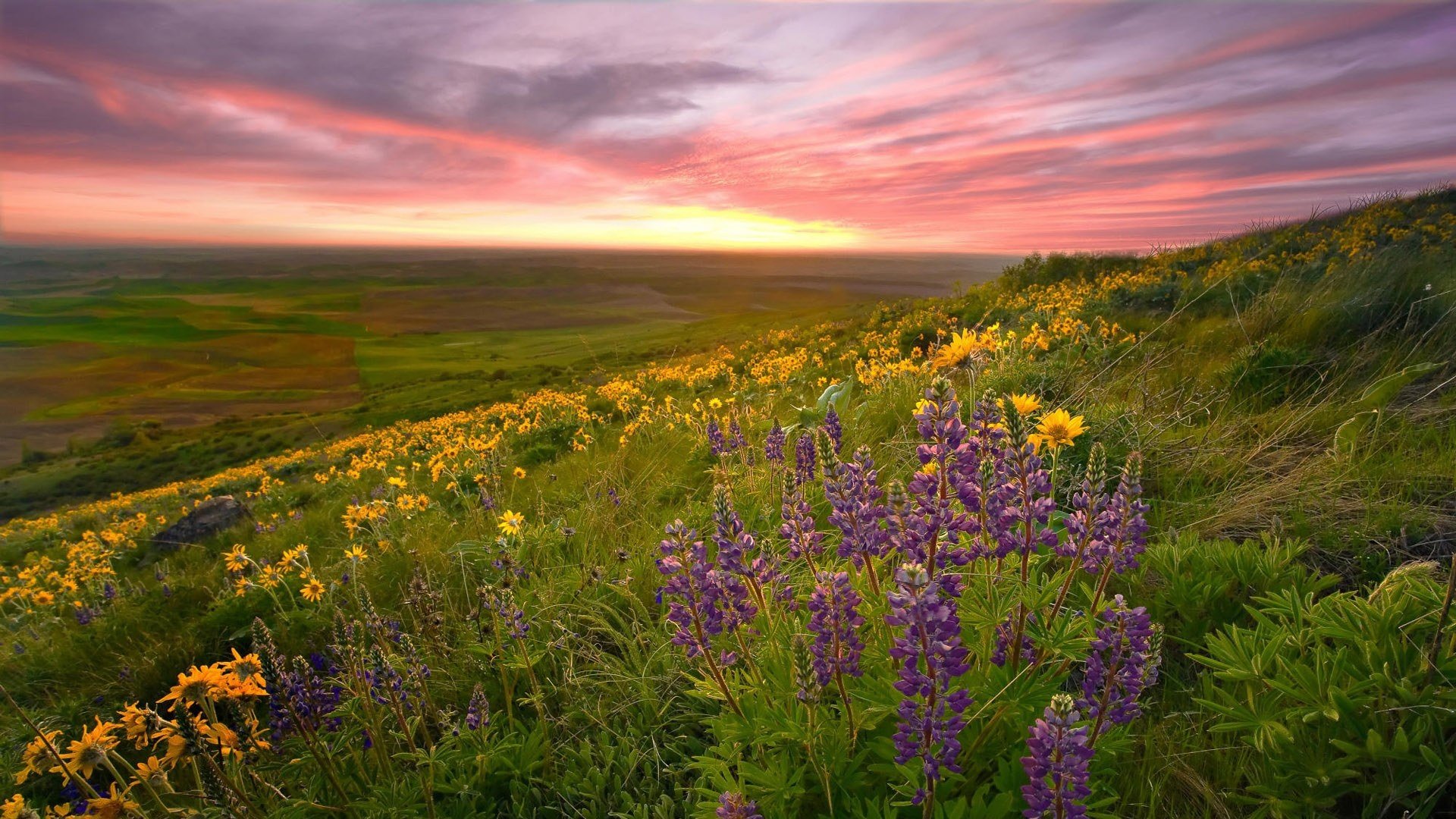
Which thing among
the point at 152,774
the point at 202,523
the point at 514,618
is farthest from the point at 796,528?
the point at 202,523

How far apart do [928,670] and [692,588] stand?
2.14ft

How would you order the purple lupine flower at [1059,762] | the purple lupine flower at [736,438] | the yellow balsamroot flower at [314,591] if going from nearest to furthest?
1. the purple lupine flower at [1059,762]
2. the yellow balsamroot flower at [314,591]
3. the purple lupine flower at [736,438]

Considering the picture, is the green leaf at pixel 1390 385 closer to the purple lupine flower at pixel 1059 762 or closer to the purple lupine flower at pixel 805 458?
the purple lupine flower at pixel 805 458

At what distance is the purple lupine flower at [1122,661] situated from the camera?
55.5 inches

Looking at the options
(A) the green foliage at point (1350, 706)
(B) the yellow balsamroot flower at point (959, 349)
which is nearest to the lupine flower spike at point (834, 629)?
(A) the green foliage at point (1350, 706)

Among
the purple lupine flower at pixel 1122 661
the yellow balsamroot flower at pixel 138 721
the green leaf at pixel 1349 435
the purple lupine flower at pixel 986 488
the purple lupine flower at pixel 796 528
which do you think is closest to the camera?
the purple lupine flower at pixel 1122 661

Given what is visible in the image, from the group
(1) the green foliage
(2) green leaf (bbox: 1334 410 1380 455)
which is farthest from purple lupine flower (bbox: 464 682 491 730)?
(2) green leaf (bbox: 1334 410 1380 455)

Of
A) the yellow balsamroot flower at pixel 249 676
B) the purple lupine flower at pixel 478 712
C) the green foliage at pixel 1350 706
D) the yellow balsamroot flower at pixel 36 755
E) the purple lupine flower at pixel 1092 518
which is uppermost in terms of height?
the purple lupine flower at pixel 1092 518

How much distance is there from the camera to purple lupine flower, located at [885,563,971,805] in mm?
1293

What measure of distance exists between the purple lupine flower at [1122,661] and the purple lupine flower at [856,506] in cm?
54

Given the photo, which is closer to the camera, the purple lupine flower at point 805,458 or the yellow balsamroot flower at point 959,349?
the purple lupine flower at point 805,458

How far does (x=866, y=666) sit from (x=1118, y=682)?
0.72 meters

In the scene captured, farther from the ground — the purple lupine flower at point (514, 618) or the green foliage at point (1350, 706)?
the green foliage at point (1350, 706)

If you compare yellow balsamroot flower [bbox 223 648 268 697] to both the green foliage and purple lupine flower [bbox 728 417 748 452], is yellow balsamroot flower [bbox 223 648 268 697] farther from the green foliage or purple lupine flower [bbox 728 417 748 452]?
the green foliage
